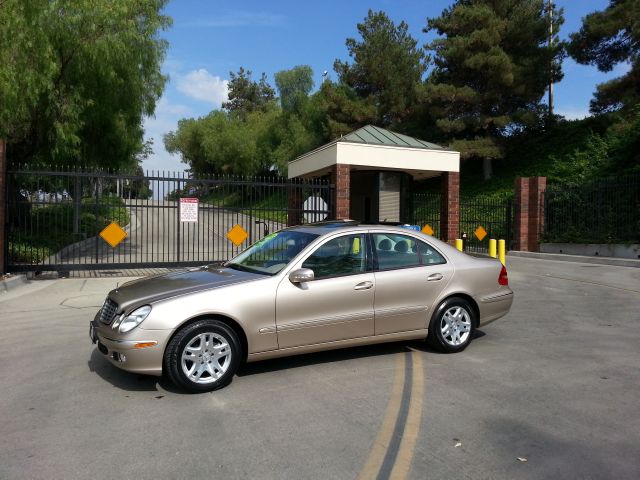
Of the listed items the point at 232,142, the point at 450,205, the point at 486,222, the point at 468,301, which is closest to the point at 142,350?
the point at 468,301

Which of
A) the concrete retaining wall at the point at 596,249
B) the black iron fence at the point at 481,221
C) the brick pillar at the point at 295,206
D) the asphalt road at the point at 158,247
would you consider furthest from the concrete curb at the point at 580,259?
the asphalt road at the point at 158,247

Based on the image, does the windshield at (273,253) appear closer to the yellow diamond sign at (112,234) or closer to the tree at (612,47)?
the yellow diamond sign at (112,234)

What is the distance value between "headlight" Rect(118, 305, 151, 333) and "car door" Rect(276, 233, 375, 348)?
1193 mm

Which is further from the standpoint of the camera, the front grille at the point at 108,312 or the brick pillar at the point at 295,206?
the brick pillar at the point at 295,206

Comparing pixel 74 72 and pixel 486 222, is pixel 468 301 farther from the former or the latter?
pixel 486 222

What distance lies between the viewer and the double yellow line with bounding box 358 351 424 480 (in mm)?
3379

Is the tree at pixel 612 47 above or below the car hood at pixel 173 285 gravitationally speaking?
above

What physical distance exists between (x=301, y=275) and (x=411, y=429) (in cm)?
176

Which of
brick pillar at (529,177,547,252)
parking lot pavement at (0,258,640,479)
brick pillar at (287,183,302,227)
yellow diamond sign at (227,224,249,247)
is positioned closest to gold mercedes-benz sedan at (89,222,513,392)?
parking lot pavement at (0,258,640,479)

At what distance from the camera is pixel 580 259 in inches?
728

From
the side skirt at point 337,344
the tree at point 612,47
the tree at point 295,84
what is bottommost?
the side skirt at point 337,344

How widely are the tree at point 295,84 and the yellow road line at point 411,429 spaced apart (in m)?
51.4

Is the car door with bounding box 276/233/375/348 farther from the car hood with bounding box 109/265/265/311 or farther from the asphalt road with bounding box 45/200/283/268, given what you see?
the asphalt road with bounding box 45/200/283/268

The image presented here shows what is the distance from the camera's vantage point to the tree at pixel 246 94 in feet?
297
